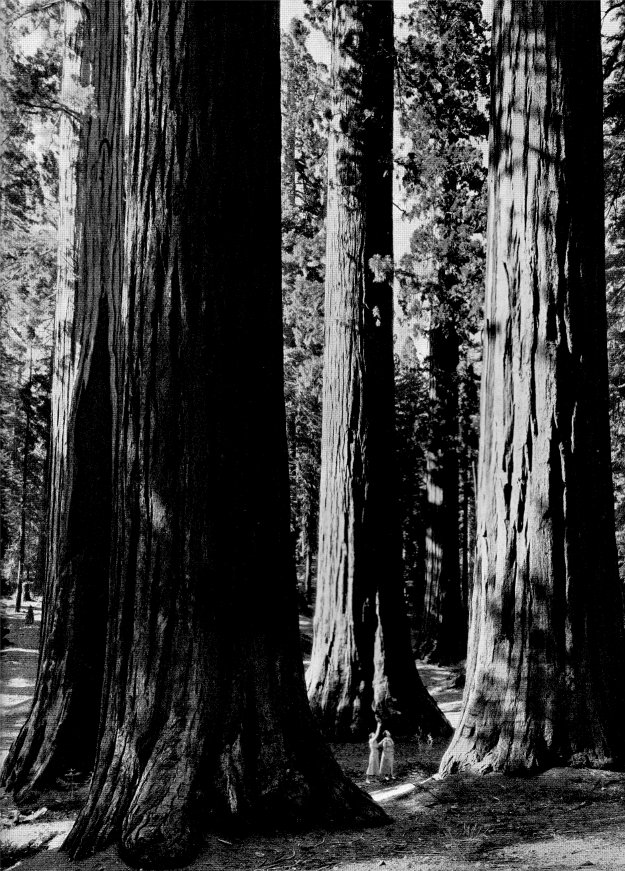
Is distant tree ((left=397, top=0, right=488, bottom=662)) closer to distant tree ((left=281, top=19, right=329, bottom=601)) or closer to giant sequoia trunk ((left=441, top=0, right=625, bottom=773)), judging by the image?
distant tree ((left=281, top=19, right=329, bottom=601))

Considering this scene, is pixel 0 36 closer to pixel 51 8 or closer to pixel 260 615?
pixel 51 8

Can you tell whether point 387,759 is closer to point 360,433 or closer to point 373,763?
point 373,763

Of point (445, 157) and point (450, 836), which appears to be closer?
point (450, 836)

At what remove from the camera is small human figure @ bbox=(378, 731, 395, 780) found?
225 inches

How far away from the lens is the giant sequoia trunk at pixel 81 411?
19.2 ft

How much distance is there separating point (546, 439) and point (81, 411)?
3763mm

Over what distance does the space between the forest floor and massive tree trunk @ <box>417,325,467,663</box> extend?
11907mm

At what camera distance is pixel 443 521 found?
55.9 feet

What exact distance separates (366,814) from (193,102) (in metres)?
3.59

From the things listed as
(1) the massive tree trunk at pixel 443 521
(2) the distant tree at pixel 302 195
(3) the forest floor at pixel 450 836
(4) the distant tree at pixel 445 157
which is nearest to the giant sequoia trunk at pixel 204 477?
(3) the forest floor at pixel 450 836

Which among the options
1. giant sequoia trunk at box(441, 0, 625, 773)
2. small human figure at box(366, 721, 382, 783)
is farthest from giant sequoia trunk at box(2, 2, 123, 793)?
giant sequoia trunk at box(441, 0, 625, 773)

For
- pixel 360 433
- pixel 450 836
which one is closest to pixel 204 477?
pixel 450 836

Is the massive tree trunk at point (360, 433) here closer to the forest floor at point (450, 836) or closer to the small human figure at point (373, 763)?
the small human figure at point (373, 763)

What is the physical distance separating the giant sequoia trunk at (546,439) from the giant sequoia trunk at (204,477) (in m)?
1.20
